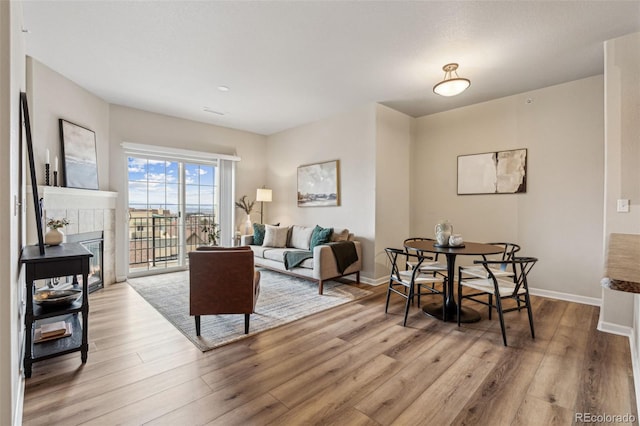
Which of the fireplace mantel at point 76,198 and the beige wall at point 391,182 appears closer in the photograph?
the fireplace mantel at point 76,198

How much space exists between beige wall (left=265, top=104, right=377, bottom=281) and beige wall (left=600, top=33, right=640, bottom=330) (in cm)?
257

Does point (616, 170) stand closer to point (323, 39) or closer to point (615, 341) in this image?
point (615, 341)

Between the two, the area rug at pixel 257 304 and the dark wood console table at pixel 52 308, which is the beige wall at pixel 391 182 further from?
the dark wood console table at pixel 52 308

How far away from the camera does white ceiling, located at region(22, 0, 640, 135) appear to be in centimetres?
234

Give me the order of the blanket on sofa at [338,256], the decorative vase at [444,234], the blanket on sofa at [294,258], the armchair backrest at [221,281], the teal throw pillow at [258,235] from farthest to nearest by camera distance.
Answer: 1. the teal throw pillow at [258,235]
2. the blanket on sofa at [294,258]
3. the blanket on sofa at [338,256]
4. the decorative vase at [444,234]
5. the armchair backrest at [221,281]

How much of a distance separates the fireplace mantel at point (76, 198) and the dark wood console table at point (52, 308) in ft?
4.80

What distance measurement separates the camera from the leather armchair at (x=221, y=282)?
8.35 feet

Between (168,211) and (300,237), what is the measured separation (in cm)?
247

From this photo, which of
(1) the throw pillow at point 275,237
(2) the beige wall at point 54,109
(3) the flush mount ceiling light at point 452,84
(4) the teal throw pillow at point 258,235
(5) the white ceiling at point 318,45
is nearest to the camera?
(5) the white ceiling at point 318,45

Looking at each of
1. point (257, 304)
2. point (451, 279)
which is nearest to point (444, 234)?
point (451, 279)

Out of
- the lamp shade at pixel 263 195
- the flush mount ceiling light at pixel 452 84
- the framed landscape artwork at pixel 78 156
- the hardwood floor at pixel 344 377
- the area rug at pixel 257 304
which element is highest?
the flush mount ceiling light at pixel 452 84

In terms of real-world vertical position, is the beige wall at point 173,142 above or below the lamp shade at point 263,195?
above

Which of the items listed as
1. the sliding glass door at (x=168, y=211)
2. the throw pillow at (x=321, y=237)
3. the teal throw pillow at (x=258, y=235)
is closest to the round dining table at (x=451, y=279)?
the throw pillow at (x=321, y=237)

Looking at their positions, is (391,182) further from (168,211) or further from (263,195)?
(168,211)
